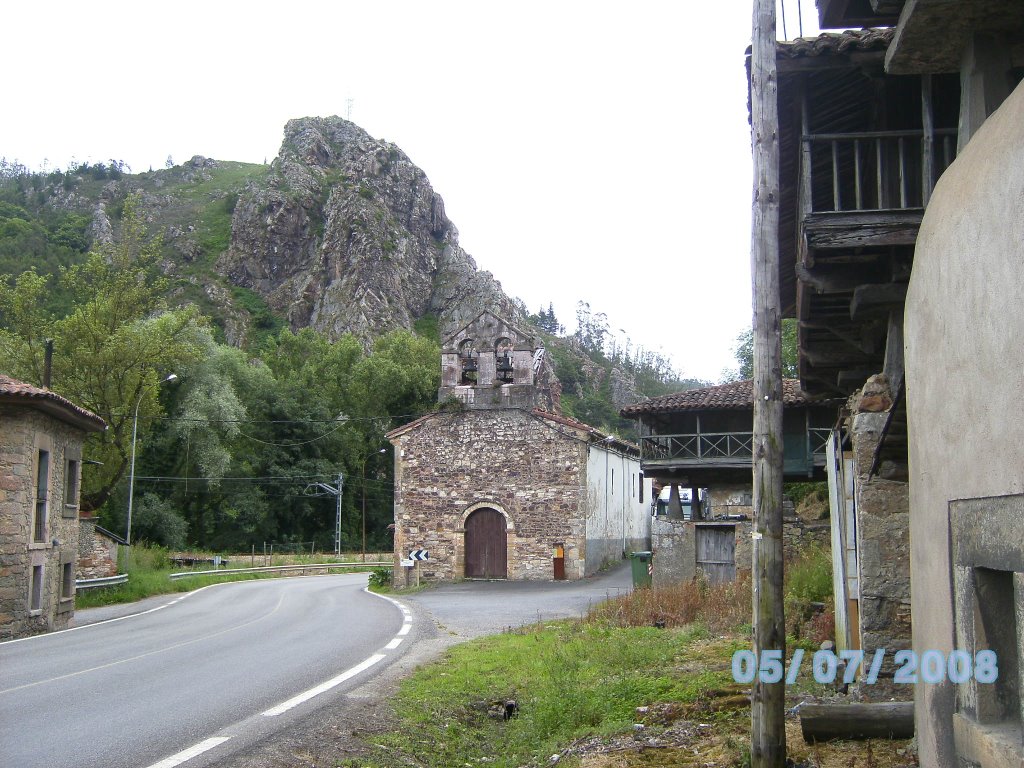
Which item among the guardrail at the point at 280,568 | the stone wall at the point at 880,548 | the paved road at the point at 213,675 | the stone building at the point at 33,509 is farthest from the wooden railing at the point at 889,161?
the guardrail at the point at 280,568

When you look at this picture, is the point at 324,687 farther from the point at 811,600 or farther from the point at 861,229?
the point at 861,229

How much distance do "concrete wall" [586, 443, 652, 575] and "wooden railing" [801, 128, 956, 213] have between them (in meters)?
23.8

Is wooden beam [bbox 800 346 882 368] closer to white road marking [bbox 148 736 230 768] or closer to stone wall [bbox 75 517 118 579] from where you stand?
white road marking [bbox 148 736 230 768]

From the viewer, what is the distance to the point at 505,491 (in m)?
32.4

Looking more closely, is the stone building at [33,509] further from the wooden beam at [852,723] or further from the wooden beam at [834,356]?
the wooden beam at [852,723]

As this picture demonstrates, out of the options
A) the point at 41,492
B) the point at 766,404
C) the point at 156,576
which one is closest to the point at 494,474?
the point at 156,576

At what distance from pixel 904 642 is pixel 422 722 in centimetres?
434

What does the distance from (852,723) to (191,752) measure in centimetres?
484

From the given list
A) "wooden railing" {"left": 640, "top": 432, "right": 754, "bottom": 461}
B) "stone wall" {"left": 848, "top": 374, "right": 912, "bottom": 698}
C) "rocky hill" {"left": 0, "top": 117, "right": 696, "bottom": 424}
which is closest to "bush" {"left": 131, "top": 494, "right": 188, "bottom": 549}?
"wooden railing" {"left": 640, "top": 432, "right": 754, "bottom": 461}

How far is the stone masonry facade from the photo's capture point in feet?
105

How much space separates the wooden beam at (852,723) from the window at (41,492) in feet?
57.6

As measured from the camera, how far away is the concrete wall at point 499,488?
105 ft

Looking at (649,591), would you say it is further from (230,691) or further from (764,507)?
(764,507)

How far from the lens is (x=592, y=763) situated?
666 cm
